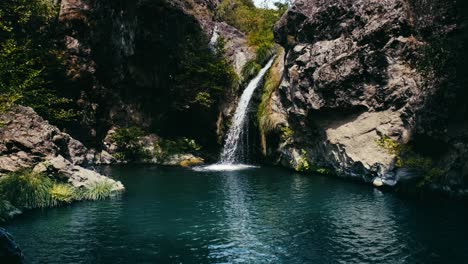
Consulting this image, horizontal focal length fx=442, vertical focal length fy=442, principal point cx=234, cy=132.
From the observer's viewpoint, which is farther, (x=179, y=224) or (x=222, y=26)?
(x=222, y=26)

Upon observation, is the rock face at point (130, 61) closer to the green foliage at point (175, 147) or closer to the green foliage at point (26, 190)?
the green foliage at point (175, 147)

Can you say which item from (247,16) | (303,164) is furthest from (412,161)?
(247,16)

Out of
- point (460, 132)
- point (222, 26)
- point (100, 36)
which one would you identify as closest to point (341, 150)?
point (460, 132)

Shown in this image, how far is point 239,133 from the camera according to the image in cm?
4447

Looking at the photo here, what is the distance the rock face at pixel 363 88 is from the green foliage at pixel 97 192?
664 inches

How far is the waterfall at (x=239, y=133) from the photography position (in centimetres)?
4431

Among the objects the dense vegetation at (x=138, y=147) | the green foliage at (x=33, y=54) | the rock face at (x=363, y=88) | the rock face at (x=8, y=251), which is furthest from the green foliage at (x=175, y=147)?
the rock face at (x=8, y=251)

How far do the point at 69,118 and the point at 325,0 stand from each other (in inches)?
1000

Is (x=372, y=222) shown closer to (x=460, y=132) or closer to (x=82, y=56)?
(x=460, y=132)

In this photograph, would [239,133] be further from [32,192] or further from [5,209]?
[5,209]

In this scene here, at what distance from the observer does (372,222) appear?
20.7m

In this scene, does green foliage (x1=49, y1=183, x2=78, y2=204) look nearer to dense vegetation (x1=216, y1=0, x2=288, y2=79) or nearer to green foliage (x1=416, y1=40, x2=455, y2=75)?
green foliage (x1=416, y1=40, x2=455, y2=75)

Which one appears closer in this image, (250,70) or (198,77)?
(250,70)

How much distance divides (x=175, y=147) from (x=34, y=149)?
21103mm
